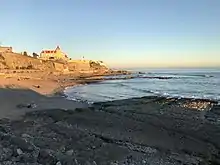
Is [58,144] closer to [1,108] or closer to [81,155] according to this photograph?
[81,155]

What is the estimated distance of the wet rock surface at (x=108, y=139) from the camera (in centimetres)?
915

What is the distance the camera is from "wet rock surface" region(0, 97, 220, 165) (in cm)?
915

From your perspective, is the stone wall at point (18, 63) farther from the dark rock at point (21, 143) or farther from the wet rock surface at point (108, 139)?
the dark rock at point (21, 143)

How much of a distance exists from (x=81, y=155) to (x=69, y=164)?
131 cm

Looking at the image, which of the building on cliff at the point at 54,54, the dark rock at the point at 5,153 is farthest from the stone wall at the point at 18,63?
the dark rock at the point at 5,153

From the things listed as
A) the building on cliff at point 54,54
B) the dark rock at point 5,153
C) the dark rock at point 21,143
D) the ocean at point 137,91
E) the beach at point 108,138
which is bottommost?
the ocean at point 137,91

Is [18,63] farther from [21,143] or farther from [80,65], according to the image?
[21,143]

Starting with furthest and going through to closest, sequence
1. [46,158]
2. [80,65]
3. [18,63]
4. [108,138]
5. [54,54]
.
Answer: [54,54], [80,65], [18,63], [108,138], [46,158]

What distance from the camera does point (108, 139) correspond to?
39.3 ft

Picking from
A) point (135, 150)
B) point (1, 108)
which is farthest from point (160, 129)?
point (1, 108)

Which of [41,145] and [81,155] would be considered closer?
[81,155]

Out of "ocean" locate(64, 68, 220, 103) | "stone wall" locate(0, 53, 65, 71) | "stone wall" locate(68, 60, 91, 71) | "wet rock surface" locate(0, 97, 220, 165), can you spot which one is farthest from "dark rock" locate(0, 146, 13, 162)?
"stone wall" locate(68, 60, 91, 71)

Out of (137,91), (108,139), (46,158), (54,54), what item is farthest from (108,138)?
(54,54)

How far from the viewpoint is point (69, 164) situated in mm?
8117
